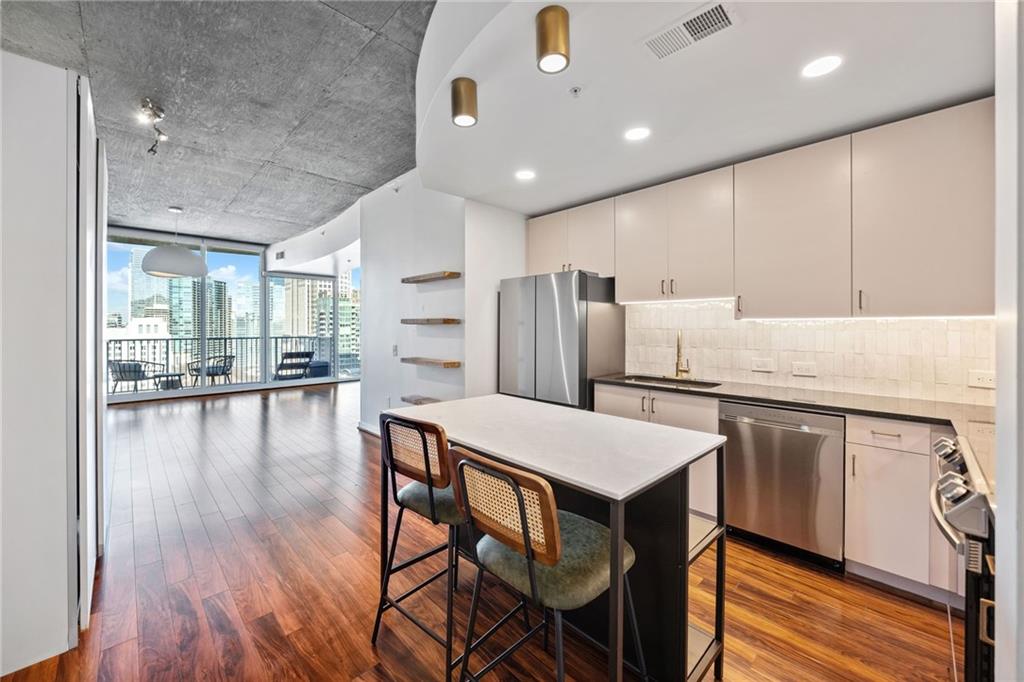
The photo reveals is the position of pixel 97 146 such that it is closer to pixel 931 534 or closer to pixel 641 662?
pixel 641 662

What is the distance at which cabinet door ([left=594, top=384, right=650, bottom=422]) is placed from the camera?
3.07 m

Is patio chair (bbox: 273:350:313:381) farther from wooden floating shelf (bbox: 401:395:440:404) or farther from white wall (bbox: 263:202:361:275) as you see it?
wooden floating shelf (bbox: 401:395:440:404)

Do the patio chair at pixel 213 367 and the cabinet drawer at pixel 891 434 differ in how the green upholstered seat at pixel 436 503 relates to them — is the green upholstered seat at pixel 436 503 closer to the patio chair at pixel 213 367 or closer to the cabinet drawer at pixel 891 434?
the cabinet drawer at pixel 891 434

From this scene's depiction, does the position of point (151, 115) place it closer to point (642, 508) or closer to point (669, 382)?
point (642, 508)

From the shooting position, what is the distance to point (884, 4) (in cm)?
148

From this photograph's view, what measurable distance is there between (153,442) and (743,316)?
6218 mm

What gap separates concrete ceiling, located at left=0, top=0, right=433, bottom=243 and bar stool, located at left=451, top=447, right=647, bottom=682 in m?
2.45

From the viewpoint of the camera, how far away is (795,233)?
2.57 meters

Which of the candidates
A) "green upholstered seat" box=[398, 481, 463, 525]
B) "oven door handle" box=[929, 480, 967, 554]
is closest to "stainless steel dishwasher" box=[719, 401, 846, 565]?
"oven door handle" box=[929, 480, 967, 554]

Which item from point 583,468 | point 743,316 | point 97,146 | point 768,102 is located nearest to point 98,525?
point 97,146

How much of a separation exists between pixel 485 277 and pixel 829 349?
107 inches

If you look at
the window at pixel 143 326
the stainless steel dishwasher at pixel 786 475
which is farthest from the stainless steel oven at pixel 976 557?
the window at pixel 143 326

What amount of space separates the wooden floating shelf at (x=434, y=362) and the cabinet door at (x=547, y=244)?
121 cm

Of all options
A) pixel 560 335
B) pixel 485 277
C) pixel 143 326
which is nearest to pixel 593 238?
pixel 560 335
